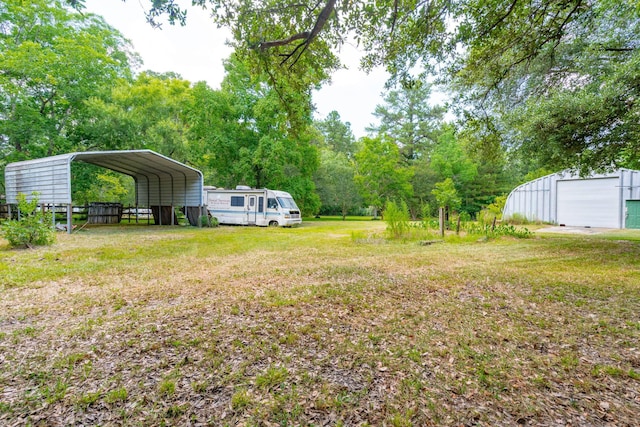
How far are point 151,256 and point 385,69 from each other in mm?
6684

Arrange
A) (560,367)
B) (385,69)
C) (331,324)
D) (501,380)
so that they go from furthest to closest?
(385,69) → (331,324) → (560,367) → (501,380)

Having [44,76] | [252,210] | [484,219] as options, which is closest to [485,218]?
[484,219]

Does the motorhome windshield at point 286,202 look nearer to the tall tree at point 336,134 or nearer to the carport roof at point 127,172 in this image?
the carport roof at point 127,172

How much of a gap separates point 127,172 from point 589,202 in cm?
2339

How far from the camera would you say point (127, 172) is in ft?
52.1

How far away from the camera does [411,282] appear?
4.87 meters

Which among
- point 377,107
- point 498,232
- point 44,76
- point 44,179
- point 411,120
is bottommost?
point 498,232

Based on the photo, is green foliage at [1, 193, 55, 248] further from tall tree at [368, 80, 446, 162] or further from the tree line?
tall tree at [368, 80, 446, 162]

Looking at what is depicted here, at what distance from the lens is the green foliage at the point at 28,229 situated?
7.34m

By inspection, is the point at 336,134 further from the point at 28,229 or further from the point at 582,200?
the point at 28,229

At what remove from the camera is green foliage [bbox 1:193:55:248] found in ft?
24.1

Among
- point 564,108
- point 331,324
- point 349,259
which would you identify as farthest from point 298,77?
point 564,108

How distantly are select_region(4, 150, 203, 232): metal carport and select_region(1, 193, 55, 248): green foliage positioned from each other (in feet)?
10.6

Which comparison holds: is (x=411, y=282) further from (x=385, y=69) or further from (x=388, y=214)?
(x=388, y=214)
